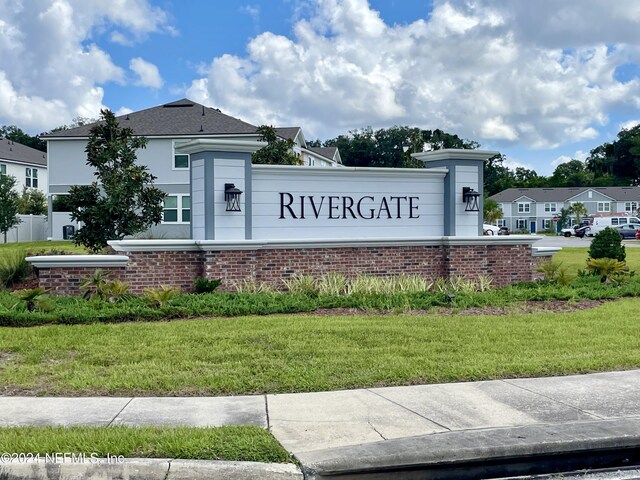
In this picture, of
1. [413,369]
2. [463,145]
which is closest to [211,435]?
[413,369]

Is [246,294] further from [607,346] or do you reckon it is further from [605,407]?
[605,407]

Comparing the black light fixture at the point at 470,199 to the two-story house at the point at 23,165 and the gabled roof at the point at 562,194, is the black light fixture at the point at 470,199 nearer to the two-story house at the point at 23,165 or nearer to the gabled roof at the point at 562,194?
the two-story house at the point at 23,165

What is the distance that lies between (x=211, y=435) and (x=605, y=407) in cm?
384

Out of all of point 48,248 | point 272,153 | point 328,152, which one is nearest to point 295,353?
point 272,153

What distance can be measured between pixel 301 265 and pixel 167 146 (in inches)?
1026

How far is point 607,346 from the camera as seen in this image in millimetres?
9305

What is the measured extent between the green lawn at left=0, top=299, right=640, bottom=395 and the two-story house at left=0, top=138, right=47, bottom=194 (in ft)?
162

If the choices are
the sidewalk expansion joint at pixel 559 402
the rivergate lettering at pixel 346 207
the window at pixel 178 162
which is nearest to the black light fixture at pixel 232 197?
the rivergate lettering at pixel 346 207

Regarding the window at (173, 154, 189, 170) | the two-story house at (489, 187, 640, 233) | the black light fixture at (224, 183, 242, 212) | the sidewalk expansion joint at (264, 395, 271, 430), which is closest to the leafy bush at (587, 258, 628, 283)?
the black light fixture at (224, 183, 242, 212)

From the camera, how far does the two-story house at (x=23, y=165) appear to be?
55112 millimetres

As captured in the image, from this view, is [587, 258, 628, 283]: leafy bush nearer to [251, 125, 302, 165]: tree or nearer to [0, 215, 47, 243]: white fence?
[251, 125, 302, 165]: tree

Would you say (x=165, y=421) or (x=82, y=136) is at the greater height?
(x=82, y=136)

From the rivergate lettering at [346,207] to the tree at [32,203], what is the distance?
4195 centimetres

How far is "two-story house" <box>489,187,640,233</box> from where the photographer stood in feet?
298
